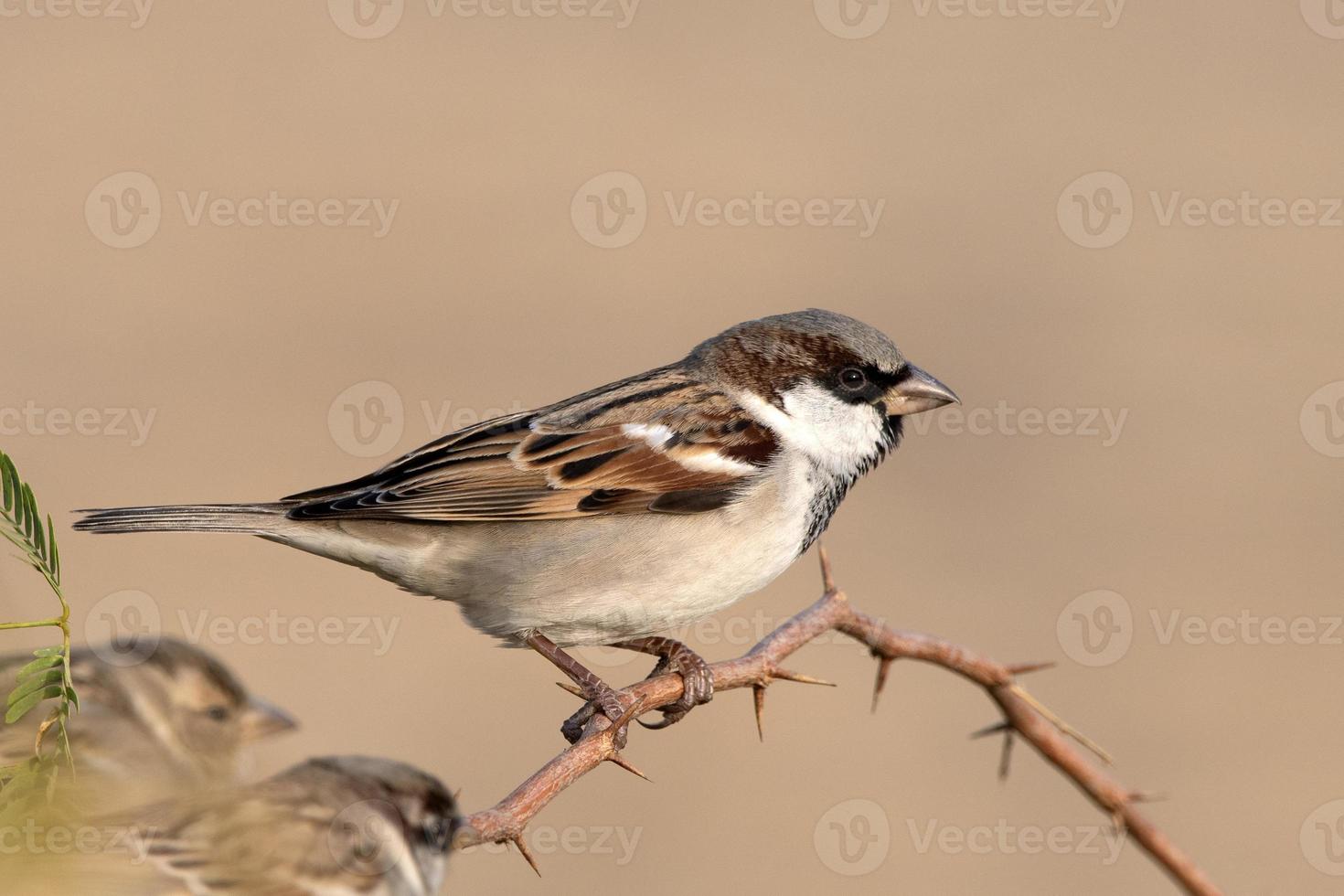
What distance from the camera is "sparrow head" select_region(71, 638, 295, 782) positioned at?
3.40 ft

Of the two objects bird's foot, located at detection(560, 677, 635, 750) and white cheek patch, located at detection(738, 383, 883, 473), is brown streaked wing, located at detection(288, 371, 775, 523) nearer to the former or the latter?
white cheek patch, located at detection(738, 383, 883, 473)

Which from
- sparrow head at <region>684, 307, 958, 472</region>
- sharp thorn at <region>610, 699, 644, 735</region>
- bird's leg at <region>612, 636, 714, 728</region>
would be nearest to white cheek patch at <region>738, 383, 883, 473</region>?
sparrow head at <region>684, 307, 958, 472</region>

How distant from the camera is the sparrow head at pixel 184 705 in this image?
104 centimetres

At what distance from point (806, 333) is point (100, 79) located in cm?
1265

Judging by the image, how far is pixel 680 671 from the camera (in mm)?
3590

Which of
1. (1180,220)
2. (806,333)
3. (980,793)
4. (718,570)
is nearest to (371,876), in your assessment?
(718,570)

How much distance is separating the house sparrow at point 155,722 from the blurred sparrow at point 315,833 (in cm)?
3

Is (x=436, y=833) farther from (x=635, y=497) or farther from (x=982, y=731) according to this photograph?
(x=635, y=497)

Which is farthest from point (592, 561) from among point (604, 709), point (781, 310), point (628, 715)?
point (781, 310)

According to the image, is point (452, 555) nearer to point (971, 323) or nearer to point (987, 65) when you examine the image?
point (971, 323)

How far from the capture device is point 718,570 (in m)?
3.71

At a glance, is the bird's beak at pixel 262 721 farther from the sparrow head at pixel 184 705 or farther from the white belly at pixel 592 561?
the white belly at pixel 592 561

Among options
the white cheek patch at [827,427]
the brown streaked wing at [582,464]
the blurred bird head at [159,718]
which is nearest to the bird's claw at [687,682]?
the brown streaked wing at [582,464]

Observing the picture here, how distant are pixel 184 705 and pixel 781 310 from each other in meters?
10.8
